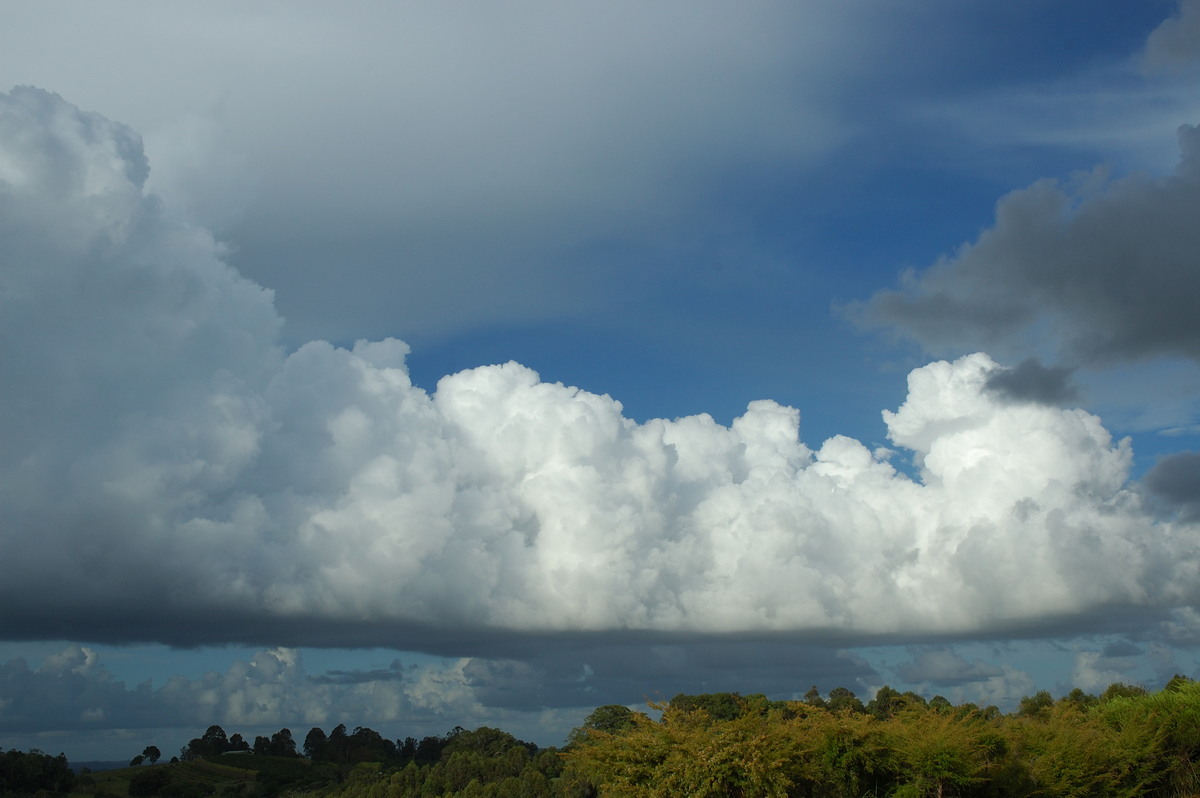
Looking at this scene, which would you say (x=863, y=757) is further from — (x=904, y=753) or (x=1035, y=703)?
(x=1035, y=703)

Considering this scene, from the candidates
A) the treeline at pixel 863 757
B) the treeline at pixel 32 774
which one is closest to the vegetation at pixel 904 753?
the treeline at pixel 863 757

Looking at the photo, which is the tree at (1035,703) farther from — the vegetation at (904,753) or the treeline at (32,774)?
the treeline at (32,774)

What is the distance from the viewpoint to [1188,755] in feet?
136

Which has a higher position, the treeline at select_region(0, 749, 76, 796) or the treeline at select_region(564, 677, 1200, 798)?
the treeline at select_region(564, 677, 1200, 798)

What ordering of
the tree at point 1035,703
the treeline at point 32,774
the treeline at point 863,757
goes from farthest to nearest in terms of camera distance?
the treeline at point 32,774, the tree at point 1035,703, the treeline at point 863,757

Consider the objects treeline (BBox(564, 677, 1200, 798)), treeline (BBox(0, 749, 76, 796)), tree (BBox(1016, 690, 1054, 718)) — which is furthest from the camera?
treeline (BBox(0, 749, 76, 796))

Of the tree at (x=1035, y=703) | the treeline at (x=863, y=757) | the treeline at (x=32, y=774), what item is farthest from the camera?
the treeline at (x=32, y=774)

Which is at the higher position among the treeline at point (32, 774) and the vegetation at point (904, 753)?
the vegetation at point (904, 753)

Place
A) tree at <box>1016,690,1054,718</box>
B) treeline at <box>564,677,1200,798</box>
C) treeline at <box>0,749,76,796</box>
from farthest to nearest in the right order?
treeline at <box>0,749,76,796</box> → tree at <box>1016,690,1054,718</box> → treeline at <box>564,677,1200,798</box>

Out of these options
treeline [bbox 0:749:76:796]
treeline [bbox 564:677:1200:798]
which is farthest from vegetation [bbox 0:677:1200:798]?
treeline [bbox 0:749:76:796]

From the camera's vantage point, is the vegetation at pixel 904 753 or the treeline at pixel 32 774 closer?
the vegetation at pixel 904 753

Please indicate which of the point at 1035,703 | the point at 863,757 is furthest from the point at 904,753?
the point at 1035,703

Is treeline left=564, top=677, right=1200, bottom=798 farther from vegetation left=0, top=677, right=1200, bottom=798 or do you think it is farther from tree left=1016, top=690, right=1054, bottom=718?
tree left=1016, top=690, right=1054, bottom=718

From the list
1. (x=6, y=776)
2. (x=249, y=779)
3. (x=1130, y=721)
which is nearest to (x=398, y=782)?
(x=249, y=779)
